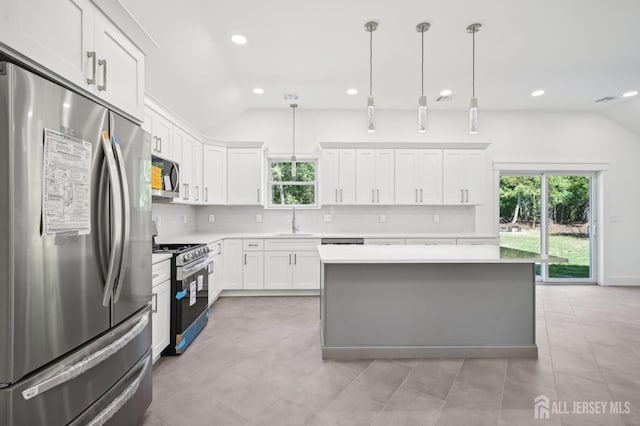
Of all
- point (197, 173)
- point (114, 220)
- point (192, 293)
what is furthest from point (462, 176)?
point (114, 220)

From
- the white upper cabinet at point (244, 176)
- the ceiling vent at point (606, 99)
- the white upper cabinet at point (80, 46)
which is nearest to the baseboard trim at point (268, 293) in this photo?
the white upper cabinet at point (244, 176)

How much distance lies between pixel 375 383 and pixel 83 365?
72.3 inches

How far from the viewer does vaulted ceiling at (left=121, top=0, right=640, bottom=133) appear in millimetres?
2691

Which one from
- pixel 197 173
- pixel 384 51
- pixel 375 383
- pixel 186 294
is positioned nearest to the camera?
pixel 375 383

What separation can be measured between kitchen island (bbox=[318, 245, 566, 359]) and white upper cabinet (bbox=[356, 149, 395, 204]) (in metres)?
2.34

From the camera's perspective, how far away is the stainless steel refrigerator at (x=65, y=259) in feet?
3.38

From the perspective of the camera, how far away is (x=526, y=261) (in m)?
2.43

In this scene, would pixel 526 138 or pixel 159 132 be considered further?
pixel 526 138

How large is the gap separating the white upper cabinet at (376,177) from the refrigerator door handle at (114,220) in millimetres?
3817

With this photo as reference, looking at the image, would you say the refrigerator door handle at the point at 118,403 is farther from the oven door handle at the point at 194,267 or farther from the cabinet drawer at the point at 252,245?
the cabinet drawer at the point at 252,245

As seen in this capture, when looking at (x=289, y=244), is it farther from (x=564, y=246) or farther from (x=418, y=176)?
(x=564, y=246)

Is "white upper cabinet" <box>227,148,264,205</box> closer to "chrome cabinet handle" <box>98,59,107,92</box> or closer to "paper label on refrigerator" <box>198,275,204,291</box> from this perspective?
"paper label on refrigerator" <box>198,275,204,291</box>

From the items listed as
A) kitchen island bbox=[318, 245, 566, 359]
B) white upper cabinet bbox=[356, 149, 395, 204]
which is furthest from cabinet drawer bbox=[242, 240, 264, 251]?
kitchen island bbox=[318, 245, 566, 359]

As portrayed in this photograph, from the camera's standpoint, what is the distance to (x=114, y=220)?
4.74ft
